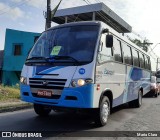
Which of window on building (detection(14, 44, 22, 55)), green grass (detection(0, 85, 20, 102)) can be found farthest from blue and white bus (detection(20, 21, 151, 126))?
window on building (detection(14, 44, 22, 55))

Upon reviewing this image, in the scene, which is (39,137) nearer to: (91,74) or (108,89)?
(91,74)

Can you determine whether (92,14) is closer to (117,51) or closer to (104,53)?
(117,51)

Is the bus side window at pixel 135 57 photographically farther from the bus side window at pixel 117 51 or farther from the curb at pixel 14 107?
the curb at pixel 14 107

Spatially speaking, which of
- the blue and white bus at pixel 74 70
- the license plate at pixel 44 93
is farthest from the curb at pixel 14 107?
the license plate at pixel 44 93

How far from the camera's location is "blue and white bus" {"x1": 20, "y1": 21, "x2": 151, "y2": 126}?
22.0 feet

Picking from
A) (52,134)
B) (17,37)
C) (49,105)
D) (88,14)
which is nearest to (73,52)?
(49,105)

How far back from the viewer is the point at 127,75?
Result: 10.0m

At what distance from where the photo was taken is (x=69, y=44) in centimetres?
738

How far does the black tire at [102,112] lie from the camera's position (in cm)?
727

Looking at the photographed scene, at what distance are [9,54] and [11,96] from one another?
16.1 m

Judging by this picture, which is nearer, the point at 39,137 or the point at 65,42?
the point at 39,137

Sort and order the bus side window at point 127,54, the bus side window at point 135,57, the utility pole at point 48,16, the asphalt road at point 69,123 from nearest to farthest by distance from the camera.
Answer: the asphalt road at point 69,123, the bus side window at point 127,54, the bus side window at point 135,57, the utility pole at point 48,16

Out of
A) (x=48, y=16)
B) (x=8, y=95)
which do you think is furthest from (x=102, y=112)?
(x=48, y=16)
